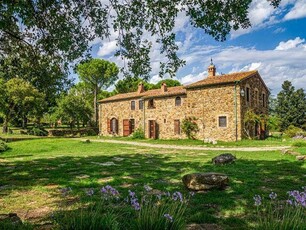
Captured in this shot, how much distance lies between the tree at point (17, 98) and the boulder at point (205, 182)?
31.1 meters

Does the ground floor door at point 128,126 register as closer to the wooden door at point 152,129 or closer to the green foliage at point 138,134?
the green foliage at point 138,134

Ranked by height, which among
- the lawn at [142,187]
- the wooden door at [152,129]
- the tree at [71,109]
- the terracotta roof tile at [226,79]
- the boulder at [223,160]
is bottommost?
the lawn at [142,187]

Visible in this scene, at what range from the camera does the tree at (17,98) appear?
33938 mm

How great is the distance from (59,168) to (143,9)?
621 centimetres

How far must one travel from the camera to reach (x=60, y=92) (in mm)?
10234

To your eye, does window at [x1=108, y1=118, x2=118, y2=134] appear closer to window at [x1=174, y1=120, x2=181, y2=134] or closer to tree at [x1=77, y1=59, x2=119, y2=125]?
tree at [x1=77, y1=59, x2=119, y2=125]

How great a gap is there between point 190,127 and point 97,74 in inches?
967

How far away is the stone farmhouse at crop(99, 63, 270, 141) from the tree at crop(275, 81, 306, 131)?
17439mm

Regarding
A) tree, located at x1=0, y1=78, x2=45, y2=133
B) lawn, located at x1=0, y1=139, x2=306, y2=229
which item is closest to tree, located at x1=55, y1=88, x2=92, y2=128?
tree, located at x1=0, y1=78, x2=45, y2=133

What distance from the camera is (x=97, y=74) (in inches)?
1796

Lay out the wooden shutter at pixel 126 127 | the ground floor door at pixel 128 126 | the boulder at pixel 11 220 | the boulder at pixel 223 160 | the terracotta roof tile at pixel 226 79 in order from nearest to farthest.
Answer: the boulder at pixel 11 220 < the boulder at pixel 223 160 < the terracotta roof tile at pixel 226 79 < the ground floor door at pixel 128 126 < the wooden shutter at pixel 126 127

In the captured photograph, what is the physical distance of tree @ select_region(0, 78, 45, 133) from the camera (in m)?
33.9

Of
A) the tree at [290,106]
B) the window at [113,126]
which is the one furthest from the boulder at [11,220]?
the tree at [290,106]

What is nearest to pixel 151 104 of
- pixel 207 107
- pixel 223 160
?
pixel 207 107
